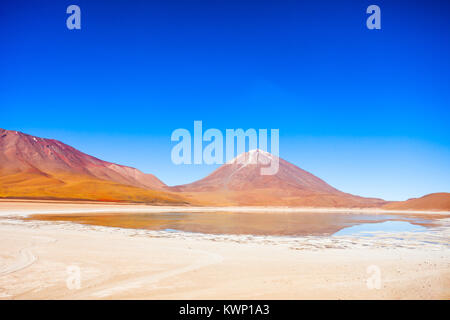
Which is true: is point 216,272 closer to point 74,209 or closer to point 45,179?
point 74,209

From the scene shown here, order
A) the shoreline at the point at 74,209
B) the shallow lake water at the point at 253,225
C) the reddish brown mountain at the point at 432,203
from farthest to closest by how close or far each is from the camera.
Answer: the reddish brown mountain at the point at 432,203 → the shoreline at the point at 74,209 → the shallow lake water at the point at 253,225

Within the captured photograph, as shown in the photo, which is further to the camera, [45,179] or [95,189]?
[45,179]

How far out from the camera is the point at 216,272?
25.7 ft

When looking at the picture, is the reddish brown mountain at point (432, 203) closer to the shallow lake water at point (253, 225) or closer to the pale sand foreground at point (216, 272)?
the shallow lake water at point (253, 225)

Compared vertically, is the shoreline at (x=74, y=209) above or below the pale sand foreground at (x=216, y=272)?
below

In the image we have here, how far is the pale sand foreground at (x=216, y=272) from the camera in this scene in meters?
6.08

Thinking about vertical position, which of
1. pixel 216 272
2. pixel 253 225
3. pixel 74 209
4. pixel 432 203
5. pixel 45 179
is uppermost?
pixel 45 179

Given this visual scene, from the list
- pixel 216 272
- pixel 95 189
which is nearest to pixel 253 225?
pixel 216 272

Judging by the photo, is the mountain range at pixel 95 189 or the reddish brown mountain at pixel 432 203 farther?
the mountain range at pixel 95 189

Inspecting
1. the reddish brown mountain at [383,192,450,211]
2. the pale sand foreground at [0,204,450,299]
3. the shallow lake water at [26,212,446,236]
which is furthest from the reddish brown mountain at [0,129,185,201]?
the pale sand foreground at [0,204,450,299]

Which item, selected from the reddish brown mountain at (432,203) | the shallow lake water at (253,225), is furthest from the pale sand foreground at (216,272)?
Answer: the reddish brown mountain at (432,203)

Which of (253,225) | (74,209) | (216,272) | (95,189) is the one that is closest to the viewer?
(216,272)

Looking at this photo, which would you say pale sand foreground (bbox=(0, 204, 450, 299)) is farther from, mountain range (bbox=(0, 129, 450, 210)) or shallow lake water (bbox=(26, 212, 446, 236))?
mountain range (bbox=(0, 129, 450, 210))
